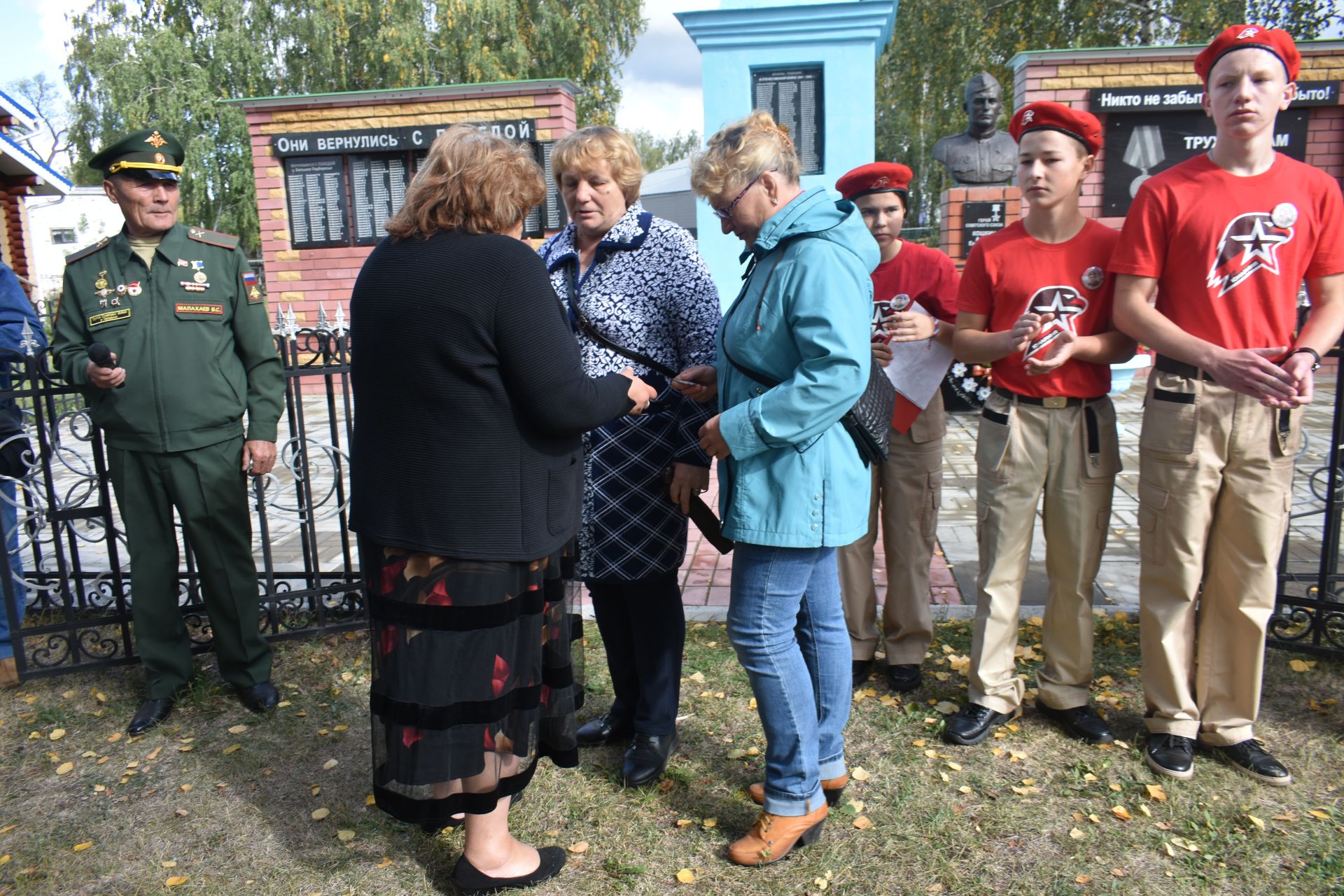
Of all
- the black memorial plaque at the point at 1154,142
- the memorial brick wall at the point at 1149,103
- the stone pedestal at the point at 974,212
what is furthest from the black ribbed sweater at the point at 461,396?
the black memorial plaque at the point at 1154,142

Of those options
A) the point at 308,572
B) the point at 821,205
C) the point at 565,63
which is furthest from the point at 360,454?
the point at 565,63

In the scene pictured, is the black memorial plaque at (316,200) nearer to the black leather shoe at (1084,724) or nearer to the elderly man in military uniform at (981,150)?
the elderly man in military uniform at (981,150)

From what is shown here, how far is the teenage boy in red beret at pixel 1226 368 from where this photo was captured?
2.47 metres

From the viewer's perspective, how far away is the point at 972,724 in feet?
9.80

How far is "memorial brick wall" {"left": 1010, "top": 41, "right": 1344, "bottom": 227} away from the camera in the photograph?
9562 millimetres

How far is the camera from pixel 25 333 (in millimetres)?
3623

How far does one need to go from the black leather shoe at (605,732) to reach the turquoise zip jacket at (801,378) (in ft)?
3.71

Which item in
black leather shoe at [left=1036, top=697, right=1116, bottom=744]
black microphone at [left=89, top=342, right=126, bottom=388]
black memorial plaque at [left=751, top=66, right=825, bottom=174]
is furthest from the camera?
black memorial plaque at [left=751, top=66, right=825, bottom=174]

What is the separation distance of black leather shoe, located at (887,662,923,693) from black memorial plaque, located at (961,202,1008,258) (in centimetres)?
668

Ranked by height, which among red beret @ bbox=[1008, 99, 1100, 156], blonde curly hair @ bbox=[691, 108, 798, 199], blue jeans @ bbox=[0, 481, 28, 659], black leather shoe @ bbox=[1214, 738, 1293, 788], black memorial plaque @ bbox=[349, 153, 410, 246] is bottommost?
black leather shoe @ bbox=[1214, 738, 1293, 788]

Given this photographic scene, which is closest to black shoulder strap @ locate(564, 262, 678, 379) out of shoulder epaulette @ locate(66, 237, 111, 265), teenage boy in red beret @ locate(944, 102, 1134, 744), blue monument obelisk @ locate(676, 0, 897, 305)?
teenage boy in red beret @ locate(944, 102, 1134, 744)

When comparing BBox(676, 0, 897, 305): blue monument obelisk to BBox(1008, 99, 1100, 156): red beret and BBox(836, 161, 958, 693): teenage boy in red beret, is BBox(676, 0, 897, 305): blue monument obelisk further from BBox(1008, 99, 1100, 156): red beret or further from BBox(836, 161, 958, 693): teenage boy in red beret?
BBox(1008, 99, 1100, 156): red beret

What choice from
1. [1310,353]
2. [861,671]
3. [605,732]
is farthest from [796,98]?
[605,732]

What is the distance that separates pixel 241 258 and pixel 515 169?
1903mm
